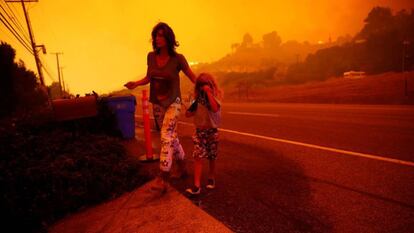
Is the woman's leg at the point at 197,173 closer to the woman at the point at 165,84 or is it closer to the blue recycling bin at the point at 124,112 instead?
the woman at the point at 165,84

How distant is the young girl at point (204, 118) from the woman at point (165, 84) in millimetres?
281

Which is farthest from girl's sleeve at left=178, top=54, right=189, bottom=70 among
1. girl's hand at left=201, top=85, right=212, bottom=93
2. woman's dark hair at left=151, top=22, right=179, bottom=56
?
girl's hand at left=201, top=85, right=212, bottom=93

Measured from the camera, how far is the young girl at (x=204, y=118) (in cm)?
393

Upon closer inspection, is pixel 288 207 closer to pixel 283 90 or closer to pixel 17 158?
pixel 17 158

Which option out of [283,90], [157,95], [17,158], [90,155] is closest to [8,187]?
[17,158]

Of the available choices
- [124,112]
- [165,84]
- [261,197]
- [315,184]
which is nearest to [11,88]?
[124,112]

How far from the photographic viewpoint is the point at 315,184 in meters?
4.12

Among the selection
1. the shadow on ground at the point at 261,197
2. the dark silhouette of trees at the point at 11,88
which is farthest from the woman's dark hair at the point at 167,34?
the dark silhouette of trees at the point at 11,88

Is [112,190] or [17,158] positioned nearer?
[112,190]

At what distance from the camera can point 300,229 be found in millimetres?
2926

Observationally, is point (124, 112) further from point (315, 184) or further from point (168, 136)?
point (315, 184)

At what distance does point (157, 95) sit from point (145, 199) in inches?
56.1

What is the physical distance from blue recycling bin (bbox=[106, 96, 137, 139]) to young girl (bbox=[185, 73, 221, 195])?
16.8 ft

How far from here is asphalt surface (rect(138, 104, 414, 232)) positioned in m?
3.08
